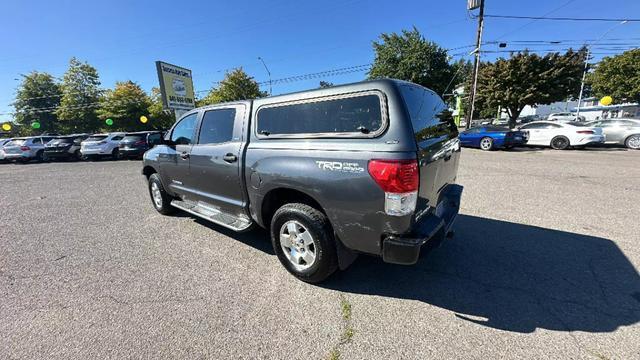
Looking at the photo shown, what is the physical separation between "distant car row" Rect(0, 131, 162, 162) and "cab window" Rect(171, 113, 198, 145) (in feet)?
41.7

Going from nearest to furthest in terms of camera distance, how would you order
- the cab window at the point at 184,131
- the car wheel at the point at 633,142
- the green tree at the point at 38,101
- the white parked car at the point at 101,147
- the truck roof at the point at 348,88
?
the truck roof at the point at 348,88 → the cab window at the point at 184,131 → the car wheel at the point at 633,142 → the white parked car at the point at 101,147 → the green tree at the point at 38,101

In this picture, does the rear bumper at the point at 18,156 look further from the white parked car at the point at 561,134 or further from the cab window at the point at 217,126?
the white parked car at the point at 561,134

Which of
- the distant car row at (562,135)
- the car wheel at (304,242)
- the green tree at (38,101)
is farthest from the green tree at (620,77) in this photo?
the green tree at (38,101)

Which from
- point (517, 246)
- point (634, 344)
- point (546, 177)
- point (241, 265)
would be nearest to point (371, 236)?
point (241, 265)

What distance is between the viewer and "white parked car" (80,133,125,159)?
15453 millimetres

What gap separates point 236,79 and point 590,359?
3926cm

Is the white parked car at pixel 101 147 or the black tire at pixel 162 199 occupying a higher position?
the white parked car at pixel 101 147

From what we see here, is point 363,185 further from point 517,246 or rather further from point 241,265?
point 517,246

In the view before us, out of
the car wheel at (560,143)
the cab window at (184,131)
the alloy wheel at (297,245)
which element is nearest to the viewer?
the alloy wheel at (297,245)

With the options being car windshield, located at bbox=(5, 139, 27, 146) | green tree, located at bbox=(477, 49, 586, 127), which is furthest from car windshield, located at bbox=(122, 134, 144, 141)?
green tree, located at bbox=(477, 49, 586, 127)

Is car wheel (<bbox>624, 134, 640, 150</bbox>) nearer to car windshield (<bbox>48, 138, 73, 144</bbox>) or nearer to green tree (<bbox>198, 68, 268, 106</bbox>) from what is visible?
car windshield (<bbox>48, 138, 73, 144</bbox>)

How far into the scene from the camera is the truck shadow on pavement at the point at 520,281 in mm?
2299

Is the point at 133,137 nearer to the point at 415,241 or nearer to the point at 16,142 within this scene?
the point at 16,142

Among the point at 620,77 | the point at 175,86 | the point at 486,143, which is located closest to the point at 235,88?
the point at 175,86
